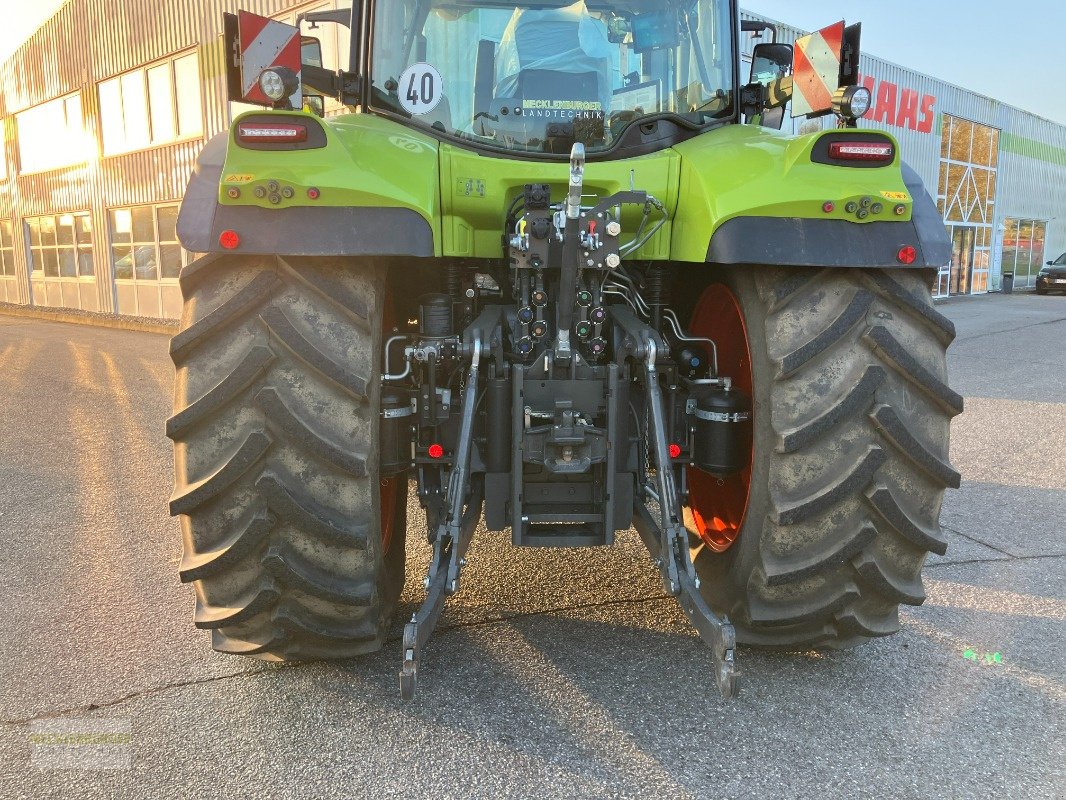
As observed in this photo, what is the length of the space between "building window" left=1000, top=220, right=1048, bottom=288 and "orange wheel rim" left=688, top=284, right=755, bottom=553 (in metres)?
29.1

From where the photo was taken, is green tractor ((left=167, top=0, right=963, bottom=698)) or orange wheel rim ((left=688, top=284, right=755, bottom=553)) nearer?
green tractor ((left=167, top=0, right=963, bottom=698))

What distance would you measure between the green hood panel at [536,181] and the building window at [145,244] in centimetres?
1528

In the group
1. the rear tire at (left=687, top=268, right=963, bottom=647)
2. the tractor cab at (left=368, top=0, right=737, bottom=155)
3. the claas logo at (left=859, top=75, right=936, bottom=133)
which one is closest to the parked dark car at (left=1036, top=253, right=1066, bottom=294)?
the claas logo at (left=859, top=75, right=936, bottom=133)

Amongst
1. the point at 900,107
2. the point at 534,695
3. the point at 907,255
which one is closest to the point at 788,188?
the point at 907,255

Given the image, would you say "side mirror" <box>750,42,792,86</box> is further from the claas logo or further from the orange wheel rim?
the claas logo

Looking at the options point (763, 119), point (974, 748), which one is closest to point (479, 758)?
point (974, 748)


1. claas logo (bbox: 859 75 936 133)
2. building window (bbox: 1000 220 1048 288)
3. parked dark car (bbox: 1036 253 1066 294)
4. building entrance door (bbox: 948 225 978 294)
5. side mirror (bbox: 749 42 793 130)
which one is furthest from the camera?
building window (bbox: 1000 220 1048 288)

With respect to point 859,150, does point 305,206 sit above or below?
below

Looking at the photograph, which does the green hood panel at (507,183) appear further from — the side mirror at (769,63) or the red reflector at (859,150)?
the side mirror at (769,63)

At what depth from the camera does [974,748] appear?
95.3 inches

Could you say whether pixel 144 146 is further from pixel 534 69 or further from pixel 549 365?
pixel 549 365

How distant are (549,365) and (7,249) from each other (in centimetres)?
2802

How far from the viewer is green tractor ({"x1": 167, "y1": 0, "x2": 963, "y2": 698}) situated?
235cm

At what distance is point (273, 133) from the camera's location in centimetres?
236
